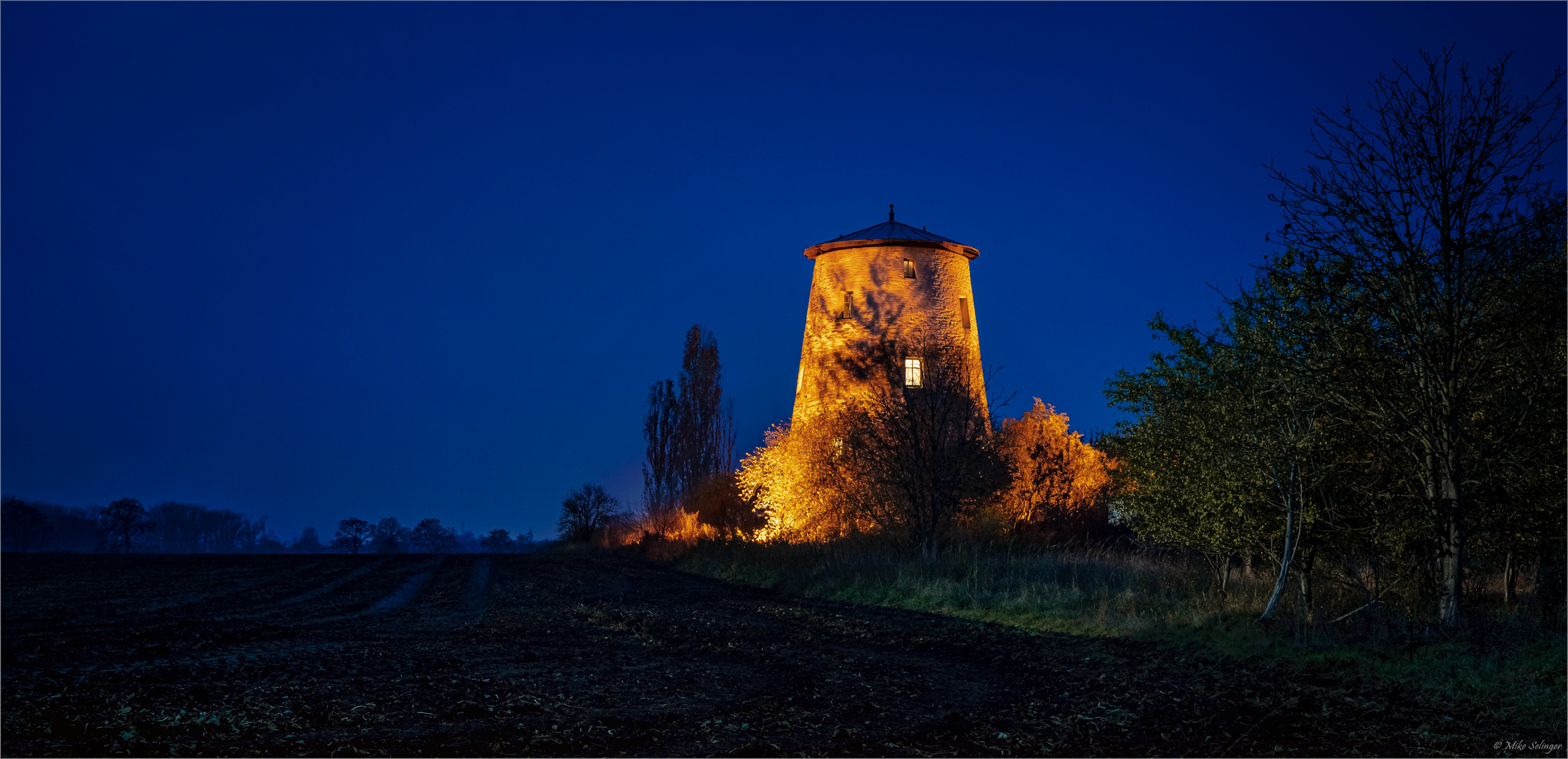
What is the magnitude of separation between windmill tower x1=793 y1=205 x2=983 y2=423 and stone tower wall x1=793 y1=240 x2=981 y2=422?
0.9 inches

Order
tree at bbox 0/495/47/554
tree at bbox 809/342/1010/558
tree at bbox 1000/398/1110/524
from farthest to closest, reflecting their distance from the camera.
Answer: tree at bbox 0/495/47/554, tree at bbox 1000/398/1110/524, tree at bbox 809/342/1010/558

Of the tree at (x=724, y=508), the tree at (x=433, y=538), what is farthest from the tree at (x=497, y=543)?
the tree at (x=724, y=508)

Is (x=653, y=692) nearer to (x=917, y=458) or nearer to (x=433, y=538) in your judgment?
(x=917, y=458)

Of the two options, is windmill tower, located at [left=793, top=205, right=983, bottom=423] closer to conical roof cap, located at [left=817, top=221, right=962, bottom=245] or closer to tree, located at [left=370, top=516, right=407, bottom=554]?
conical roof cap, located at [left=817, top=221, right=962, bottom=245]

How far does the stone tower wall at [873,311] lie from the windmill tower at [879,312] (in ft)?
0.07

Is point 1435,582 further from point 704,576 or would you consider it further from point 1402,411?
point 704,576

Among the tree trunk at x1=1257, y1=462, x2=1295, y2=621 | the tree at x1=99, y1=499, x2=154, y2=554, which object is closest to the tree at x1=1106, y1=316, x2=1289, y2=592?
the tree trunk at x1=1257, y1=462, x2=1295, y2=621

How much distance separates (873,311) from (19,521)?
59.9 m

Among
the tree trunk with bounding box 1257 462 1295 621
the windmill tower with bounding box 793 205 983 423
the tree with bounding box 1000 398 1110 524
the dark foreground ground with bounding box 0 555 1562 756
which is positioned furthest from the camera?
the windmill tower with bounding box 793 205 983 423

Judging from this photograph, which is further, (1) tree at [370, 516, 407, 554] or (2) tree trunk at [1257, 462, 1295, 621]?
(1) tree at [370, 516, 407, 554]

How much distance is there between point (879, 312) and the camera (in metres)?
33.1

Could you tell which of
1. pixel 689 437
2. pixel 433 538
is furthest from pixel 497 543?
pixel 689 437

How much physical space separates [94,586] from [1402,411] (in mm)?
23759

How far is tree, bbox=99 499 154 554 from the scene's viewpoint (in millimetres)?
68438
